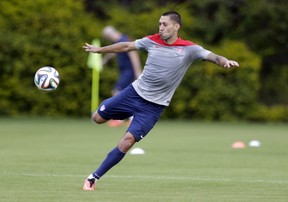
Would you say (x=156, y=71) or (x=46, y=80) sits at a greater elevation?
(x=156, y=71)

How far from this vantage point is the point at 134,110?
1178cm

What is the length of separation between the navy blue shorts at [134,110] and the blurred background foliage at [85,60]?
1686 cm

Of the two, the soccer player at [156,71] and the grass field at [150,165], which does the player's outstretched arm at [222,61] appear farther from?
the grass field at [150,165]

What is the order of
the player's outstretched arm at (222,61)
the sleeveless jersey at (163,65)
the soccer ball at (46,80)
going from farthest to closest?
1. the soccer ball at (46,80)
2. the sleeveless jersey at (163,65)
3. the player's outstretched arm at (222,61)

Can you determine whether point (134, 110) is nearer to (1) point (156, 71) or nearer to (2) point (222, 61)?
(1) point (156, 71)

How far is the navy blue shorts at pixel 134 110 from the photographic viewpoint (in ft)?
38.0

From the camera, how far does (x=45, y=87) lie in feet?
41.1

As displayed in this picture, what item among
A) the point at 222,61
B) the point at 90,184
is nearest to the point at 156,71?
the point at 222,61

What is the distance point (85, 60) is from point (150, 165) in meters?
14.6

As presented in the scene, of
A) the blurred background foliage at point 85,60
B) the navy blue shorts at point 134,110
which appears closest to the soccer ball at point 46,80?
the navy blue shorts at point 134,110

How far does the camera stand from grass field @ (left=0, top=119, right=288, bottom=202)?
10867mm

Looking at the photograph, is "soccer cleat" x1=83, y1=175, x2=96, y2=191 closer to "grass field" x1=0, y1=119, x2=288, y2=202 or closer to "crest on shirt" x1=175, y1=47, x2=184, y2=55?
"grass field" x1=0, y1=119, x2=288, y2=202

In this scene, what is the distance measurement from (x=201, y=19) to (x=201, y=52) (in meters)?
19.2

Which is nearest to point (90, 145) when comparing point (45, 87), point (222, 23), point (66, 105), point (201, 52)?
point (45, 87)
